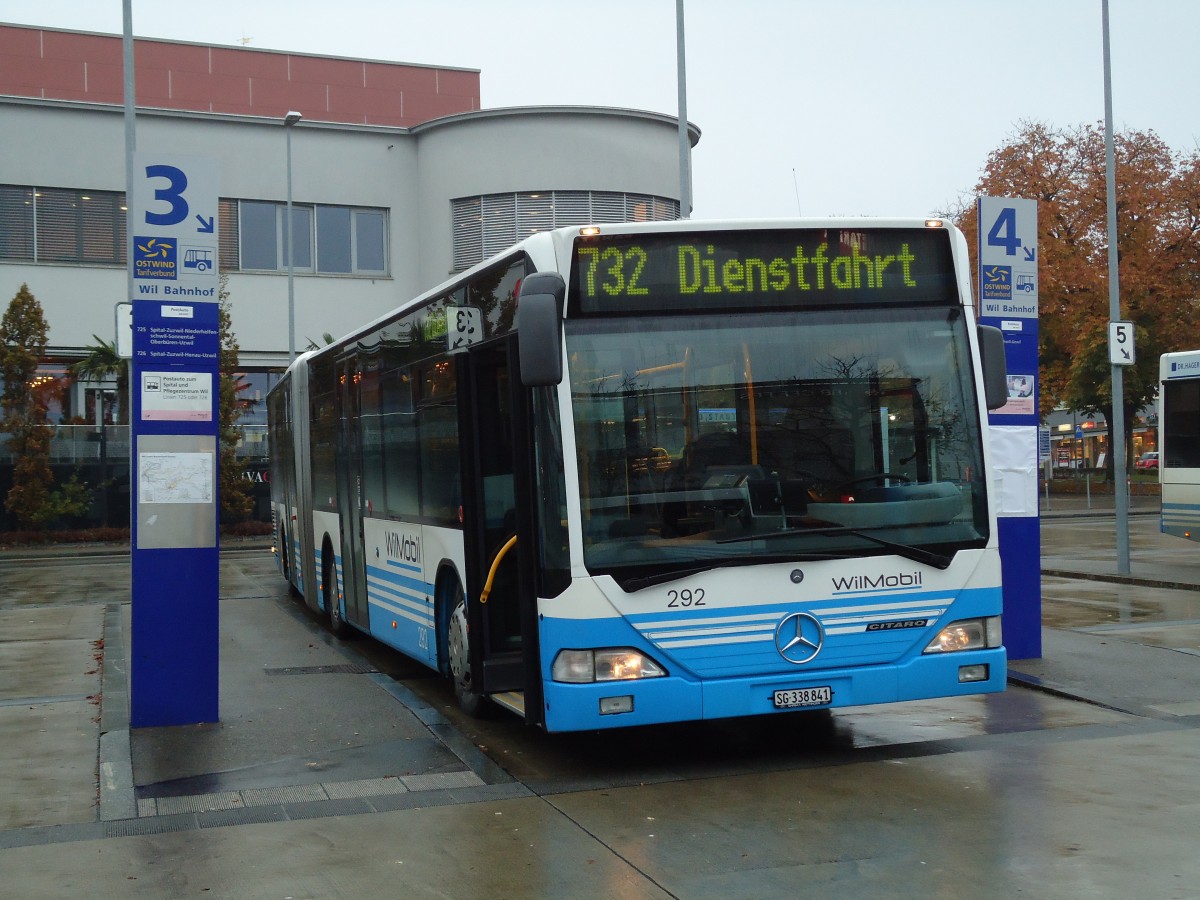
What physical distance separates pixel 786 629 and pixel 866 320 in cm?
179

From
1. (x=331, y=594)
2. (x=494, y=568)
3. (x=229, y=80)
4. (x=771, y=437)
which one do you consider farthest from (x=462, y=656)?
(x=229, y=80)

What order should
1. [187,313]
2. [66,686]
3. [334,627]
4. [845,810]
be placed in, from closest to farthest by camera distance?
[845,810] < [187,313] < [66,686] < [334,627]

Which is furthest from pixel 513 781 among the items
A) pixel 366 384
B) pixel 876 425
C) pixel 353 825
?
pixel 366 384

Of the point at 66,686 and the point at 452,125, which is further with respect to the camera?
the point at 452,125

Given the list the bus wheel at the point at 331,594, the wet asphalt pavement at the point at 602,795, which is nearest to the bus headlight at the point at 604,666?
the wet asphalt pavement at the point at 602,795

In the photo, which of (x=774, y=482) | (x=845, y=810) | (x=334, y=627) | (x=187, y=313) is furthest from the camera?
(x=334, y=627)

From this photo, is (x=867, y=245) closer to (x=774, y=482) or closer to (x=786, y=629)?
(x=774, y=482)

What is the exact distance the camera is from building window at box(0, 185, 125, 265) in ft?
124

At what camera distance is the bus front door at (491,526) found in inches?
340

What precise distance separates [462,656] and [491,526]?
1174 mm

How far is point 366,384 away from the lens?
40.6 feet

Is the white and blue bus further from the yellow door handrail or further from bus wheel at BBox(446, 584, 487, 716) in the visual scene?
bus wheel at BBox(446, 584, 487, 716)

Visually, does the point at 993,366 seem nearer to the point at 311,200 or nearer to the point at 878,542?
the point at 878,542

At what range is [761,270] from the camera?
7754mm
